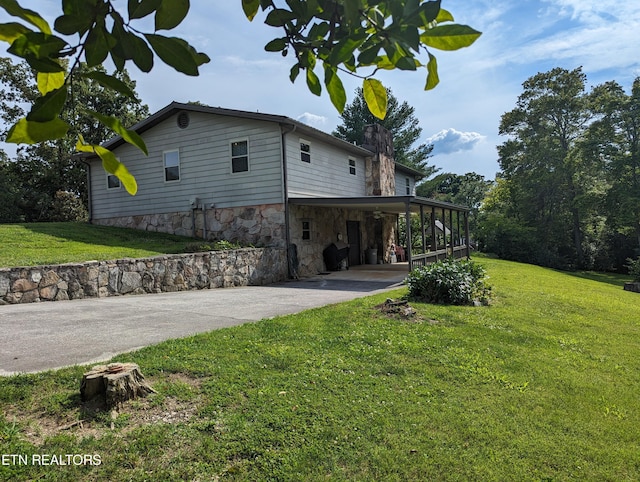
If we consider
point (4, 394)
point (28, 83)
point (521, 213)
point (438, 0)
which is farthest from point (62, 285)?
point (521, 213)

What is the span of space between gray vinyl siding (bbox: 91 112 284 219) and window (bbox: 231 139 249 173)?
0.14 meters

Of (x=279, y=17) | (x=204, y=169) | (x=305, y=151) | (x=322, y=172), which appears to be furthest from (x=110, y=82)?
(x=322, y=172)

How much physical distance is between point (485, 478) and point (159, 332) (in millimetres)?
4219

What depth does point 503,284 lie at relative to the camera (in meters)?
11.2

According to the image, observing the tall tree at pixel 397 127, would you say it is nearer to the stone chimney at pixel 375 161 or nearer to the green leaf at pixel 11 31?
the stone chimney at pixel 375 161

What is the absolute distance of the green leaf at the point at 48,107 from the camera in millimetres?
748

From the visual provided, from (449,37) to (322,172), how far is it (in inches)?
577

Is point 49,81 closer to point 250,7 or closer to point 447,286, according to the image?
point 250,7

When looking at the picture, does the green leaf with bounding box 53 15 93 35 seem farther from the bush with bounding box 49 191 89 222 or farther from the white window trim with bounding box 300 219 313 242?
the bush with bounding box 49 191 89 222

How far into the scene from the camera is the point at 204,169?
47.6ft

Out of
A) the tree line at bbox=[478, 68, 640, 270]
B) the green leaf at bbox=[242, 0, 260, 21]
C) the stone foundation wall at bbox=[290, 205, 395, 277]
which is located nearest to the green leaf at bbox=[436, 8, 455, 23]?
the green leaf at bbox=[242, 0, 260, 21]

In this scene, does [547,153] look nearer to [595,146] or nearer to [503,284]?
[595,146]

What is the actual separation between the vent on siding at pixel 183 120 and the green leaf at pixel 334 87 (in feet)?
48.9

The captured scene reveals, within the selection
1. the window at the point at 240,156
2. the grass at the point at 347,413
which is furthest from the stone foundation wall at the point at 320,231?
the grass at the point at 347,413
